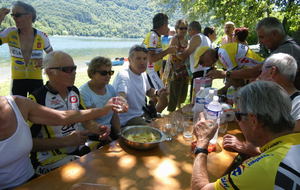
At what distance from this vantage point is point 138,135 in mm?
2016

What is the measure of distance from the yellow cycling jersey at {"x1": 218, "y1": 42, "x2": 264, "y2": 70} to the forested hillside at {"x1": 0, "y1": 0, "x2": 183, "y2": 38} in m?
61.8

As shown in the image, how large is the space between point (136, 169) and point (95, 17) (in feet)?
308

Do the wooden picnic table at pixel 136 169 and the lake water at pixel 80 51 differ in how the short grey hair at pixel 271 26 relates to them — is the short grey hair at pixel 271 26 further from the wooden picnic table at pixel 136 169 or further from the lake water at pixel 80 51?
the lake water at pixel 80 51

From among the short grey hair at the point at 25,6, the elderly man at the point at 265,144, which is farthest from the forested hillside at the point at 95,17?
the elderly man at the point at 265,144

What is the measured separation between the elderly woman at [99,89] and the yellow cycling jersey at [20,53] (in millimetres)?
1394

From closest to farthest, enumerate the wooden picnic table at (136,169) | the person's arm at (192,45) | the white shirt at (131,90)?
the wooden picnic table at (136,169) → the white shirt at (131,90) → the person's arm at (192,45)

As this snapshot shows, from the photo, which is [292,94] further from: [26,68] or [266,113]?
[26,68]

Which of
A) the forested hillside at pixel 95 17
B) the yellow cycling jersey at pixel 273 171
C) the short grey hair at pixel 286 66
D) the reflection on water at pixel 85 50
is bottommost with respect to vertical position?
the reflection on water at pixel 85 50

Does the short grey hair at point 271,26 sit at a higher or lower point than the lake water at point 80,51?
higher

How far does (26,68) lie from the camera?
3615 millimetres

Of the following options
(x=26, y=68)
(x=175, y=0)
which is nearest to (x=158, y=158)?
(x=26, y=68)

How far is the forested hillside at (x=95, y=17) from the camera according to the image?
224ft

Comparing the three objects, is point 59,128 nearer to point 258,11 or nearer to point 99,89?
point 99,89

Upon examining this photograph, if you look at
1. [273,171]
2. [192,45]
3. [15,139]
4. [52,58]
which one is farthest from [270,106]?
[192,45]
